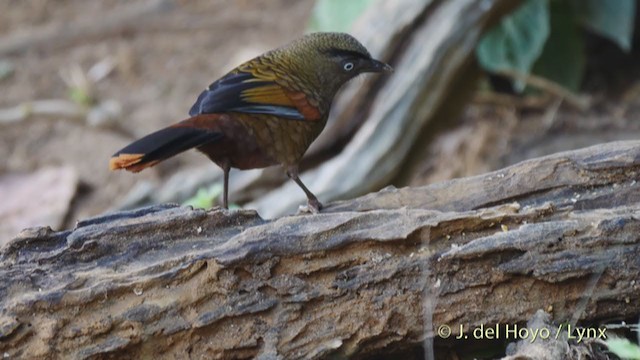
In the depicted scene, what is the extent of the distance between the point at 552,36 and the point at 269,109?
13.7 feet

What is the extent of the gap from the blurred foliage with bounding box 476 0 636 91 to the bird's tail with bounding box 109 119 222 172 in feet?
11.8

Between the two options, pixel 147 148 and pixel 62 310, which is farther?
pixel 147 148

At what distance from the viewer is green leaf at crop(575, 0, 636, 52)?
6781 mm

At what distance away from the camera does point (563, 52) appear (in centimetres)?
732

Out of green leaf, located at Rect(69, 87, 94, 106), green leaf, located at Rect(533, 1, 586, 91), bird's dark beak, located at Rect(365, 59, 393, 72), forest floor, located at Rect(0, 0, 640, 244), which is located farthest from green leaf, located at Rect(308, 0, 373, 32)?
bird's dark beak, located at Rect(365, 59, 393, 72)

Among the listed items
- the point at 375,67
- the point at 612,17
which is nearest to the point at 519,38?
the point at 612,17

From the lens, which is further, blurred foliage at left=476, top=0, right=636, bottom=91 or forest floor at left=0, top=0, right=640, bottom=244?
forest floor at left=0, top=0, right=640, bottom=244

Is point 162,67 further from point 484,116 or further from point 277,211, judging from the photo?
point 277,211

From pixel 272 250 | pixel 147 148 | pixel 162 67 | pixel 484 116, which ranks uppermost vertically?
pixel 162 67

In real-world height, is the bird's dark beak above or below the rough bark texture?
above

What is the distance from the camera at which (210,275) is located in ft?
9.01

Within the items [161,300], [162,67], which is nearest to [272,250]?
[161,300]

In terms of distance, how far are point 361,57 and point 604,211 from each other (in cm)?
160

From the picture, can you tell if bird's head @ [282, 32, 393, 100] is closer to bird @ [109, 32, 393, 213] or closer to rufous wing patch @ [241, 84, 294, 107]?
bird @ [109, 32, 393, 213]
